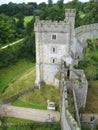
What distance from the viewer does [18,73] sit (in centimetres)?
3984

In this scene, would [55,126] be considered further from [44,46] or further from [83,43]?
[83,43]

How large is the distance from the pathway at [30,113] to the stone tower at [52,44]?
467 centimetres

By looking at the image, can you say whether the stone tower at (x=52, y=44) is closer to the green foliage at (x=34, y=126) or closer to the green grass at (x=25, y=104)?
the green grass at (x=25, y=104)

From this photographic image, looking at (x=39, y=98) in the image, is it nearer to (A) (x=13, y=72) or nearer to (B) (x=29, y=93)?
(B) (x=29, y=93)

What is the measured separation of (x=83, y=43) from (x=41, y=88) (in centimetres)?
1425

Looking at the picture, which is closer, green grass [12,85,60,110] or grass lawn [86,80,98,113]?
grass lawn [86,80,98,113]

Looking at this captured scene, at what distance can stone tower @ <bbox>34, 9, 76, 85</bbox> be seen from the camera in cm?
2902

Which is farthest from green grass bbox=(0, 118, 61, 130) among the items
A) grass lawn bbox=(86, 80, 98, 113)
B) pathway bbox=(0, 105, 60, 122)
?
grass lawn bbox=(86, 80, 98, 113)

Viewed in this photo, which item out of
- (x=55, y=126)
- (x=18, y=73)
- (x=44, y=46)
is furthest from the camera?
(x=18, y=73)

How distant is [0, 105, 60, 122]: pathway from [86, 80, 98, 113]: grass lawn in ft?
12.6

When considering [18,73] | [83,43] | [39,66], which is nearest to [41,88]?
[39,66]

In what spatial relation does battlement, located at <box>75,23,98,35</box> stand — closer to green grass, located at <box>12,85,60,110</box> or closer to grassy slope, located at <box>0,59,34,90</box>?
grassy slope, located at <box>0,59,34,90</box>

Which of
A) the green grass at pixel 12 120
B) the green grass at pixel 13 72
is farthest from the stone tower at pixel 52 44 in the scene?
the green grass at pixel 13 72

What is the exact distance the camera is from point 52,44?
2978cm
